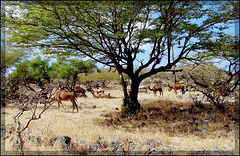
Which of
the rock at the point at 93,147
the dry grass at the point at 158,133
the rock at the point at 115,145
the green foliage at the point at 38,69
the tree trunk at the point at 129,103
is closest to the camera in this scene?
the rock at the point at 93,147

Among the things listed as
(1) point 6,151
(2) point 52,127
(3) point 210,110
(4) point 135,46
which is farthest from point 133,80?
(1) point 6,151

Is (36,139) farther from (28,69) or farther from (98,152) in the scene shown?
(28,69)

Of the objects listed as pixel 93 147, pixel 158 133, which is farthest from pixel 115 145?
pixel 158 133

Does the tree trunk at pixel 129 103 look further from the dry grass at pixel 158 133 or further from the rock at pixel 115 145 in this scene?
the rock at pixel 115 145

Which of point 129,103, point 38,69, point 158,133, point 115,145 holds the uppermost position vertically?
point 38,69

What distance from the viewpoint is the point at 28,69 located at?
21.8 meters

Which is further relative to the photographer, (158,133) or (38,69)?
(38,69)

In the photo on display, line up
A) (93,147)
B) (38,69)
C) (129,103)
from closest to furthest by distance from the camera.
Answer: (93,147)
(129,103)
(38,69)

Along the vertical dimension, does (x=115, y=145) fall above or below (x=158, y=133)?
above

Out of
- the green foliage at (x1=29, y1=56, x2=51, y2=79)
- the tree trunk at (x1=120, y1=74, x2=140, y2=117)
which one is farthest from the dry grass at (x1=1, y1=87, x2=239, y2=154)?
the green foliage at (x1=29, y1=56, x2=51, y2=79)

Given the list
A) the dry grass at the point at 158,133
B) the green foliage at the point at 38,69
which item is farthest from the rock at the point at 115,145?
the green foliage at the point at 38,69

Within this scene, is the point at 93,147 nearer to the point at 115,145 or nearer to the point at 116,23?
the point at 115,145

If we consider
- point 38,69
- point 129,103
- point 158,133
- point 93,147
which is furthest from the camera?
point 38,69

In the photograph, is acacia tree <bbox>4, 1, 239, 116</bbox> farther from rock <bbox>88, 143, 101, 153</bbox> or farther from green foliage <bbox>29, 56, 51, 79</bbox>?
green foliage <bbox>29, 56, 51, 79</bbox>
